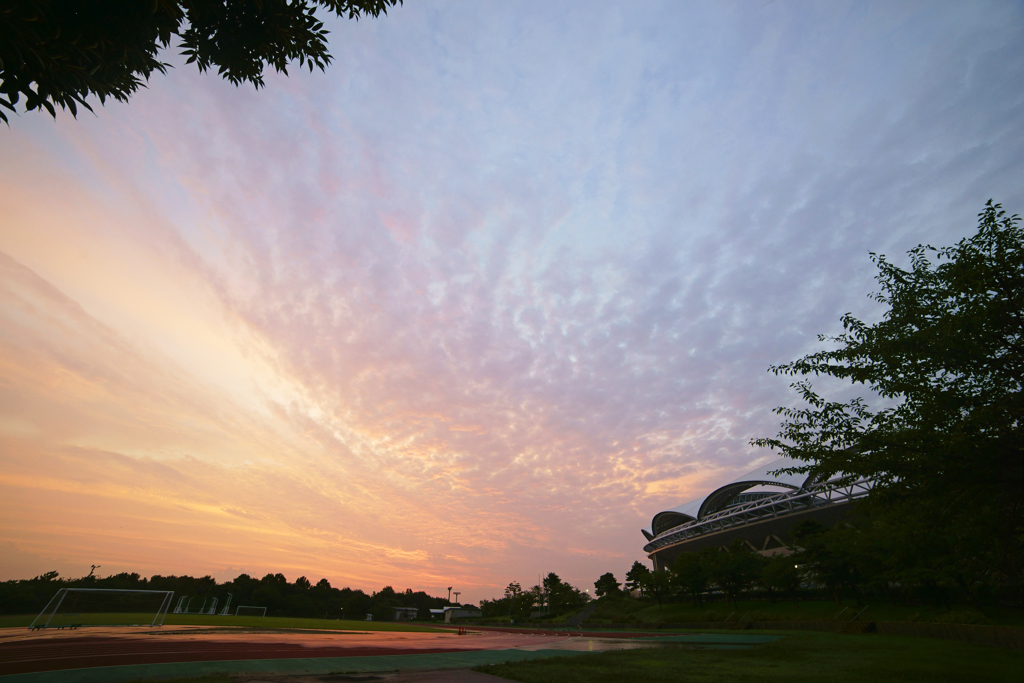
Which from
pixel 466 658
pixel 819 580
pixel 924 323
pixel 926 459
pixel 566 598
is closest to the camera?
pixel 926 459

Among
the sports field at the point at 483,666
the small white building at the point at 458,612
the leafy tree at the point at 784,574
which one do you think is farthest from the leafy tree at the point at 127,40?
the small white building at the point at 458,612

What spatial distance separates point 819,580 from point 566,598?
91607 mm

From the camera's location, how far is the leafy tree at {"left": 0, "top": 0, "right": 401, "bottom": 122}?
7582mm

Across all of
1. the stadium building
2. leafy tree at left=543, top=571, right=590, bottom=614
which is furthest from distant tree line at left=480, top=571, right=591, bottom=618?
the stadium building

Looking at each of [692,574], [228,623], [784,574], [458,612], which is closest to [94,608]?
[228,623]

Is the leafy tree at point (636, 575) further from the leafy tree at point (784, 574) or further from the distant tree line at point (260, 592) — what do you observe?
the distant tree line at point (260, 592)

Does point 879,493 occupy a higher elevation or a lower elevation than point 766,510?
lower

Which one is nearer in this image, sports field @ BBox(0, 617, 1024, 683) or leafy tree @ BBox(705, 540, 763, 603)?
sports field @ BBox(0, 617, 1024, 683)

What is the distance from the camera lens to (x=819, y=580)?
49.2 m

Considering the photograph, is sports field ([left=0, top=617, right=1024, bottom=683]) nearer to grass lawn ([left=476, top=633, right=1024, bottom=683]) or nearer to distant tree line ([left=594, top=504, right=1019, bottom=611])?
grass lawn ([left=476, top=633, right=1024, bottom=683])

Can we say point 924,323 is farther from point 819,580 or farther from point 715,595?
point 715,595

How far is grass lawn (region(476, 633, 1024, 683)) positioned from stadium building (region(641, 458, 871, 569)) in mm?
48928

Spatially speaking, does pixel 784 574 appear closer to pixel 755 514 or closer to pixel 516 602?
pixel 755 514

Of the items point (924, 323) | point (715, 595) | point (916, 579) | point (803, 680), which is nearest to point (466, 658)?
point (803, 680)
